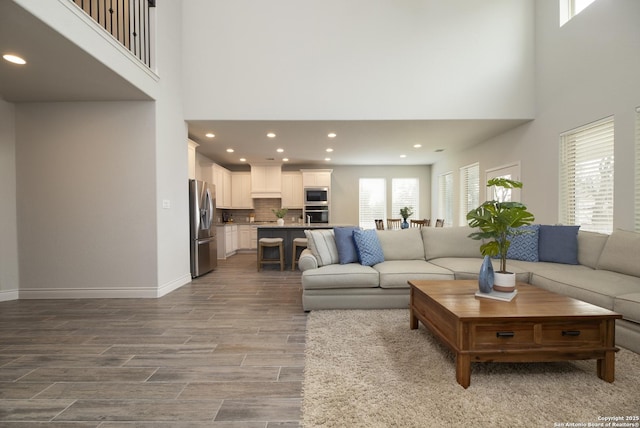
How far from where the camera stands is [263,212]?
8680mm

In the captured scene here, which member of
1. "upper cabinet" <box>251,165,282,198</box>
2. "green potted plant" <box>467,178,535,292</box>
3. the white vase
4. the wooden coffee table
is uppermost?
"upper cabinet" <box>251,165,282,198</box>

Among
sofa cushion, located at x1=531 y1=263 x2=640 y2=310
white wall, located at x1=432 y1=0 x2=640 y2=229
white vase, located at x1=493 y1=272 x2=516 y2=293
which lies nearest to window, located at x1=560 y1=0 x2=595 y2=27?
white wall, located at x1=432 y1=0 x2=640 y2=229

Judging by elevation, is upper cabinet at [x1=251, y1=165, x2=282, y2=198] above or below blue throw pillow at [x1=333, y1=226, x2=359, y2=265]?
above

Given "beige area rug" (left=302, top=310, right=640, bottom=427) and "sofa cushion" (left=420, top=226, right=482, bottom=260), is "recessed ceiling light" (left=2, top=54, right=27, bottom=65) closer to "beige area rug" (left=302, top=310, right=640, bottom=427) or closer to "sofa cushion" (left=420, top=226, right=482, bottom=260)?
"beige area rug" (left=302, top=310, right=640, bottom=427)

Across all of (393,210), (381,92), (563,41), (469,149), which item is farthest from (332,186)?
(563,41)

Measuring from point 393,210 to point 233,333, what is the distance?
707cm

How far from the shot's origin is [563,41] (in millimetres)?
3982

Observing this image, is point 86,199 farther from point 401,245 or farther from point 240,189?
point 240,189

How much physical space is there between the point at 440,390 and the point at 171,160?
4206mm

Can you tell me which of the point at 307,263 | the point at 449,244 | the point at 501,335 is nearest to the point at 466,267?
the point at 449,244

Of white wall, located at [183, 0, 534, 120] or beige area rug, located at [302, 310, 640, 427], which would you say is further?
white wall, located at [183, 0, 534, 120]

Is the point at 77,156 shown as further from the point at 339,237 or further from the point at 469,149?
the point at 469,149

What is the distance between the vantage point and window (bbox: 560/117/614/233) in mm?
3436

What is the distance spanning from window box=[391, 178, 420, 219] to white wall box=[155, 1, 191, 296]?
242 inches
